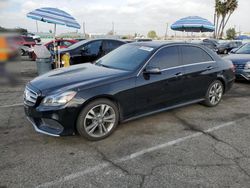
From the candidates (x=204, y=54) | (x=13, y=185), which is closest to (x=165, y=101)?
(x=204, y=54)

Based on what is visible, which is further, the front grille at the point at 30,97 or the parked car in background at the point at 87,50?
the parked car in background at the point at 87,50

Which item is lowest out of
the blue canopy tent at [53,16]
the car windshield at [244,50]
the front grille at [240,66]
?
the front grille at [240,66]

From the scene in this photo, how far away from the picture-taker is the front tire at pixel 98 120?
11.6 ft

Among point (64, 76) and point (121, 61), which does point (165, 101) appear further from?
point (64, 76)

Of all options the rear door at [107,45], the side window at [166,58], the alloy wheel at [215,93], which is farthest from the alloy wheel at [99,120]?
the rear door at [107,45]

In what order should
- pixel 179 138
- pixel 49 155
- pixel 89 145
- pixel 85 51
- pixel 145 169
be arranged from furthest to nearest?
pixel 85 51, pixel 179 138, pixel 89 145, pixel 49 155, pixel 145 169

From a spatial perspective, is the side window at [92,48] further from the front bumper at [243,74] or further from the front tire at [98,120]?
the front tire at [98,120]

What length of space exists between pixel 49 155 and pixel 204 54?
382 centimetres

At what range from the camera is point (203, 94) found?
17.0ft

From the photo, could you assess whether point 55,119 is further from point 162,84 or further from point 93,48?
point 93,48

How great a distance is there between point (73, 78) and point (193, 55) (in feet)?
8.62

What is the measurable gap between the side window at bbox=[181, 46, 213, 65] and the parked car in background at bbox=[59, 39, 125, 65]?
5.05 m

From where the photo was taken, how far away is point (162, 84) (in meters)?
4.28

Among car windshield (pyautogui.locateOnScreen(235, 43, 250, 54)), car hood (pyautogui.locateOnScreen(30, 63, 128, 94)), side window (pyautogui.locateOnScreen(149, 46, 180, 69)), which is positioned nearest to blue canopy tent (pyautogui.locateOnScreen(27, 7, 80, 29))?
car hood (pyautogui.locateOnScreen(30, 63, 128, 94))
